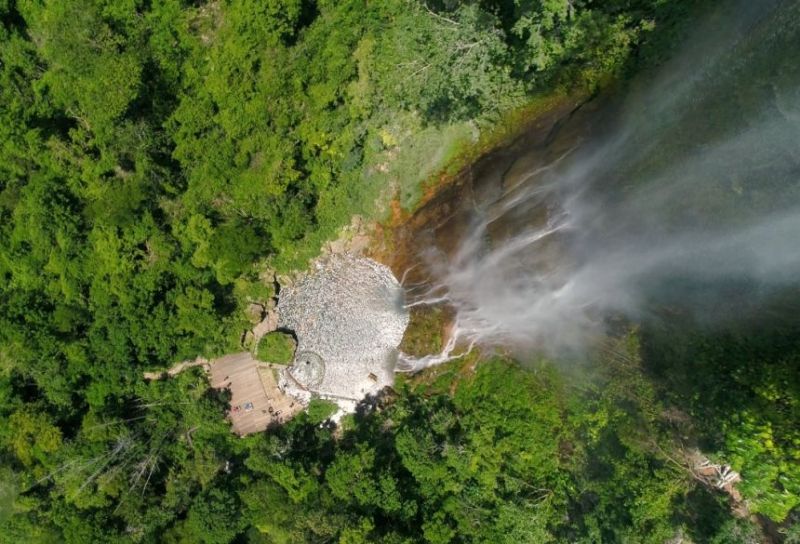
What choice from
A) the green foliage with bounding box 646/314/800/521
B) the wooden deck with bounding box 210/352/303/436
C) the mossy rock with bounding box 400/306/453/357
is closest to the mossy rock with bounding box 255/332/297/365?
the wooden deck with bounding box 210/352/303/436

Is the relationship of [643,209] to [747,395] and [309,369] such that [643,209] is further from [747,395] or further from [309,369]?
[309,369]

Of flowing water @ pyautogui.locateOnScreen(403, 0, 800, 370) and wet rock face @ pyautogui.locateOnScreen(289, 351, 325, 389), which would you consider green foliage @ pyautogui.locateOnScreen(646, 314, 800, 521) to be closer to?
flowing water @ pyautogui.locateOnScreen(403, 0, 800, 370)

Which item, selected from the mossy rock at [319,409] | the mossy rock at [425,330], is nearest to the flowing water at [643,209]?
the mossy rock at [425,330]

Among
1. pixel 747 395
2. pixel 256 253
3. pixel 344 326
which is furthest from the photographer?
pixel 344 326

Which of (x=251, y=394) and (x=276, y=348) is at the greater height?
(x=276, y=348)

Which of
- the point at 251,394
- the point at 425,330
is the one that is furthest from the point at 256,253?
the point at 425,330
